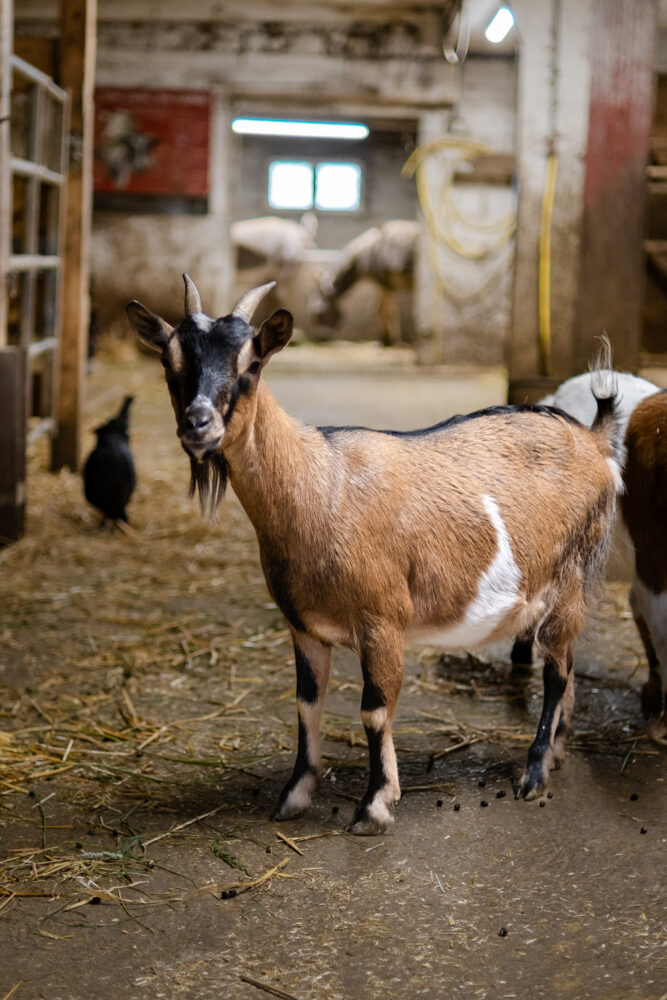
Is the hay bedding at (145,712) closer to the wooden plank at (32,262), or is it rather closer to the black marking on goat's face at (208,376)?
the black marking on goat's face at (208,376)

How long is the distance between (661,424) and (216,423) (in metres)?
1.60

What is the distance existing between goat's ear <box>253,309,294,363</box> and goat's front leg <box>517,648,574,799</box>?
4.23 ft

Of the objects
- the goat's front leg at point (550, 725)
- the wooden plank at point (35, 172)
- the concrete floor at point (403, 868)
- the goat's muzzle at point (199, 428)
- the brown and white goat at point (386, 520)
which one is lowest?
the concrete floor at point (403, 868)

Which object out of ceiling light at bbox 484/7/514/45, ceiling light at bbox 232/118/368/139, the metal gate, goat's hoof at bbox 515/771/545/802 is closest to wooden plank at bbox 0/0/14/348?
the metal gate

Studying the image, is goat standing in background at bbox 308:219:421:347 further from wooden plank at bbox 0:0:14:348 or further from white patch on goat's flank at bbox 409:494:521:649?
white patch on goat's flank at bbox 409:494:521:649

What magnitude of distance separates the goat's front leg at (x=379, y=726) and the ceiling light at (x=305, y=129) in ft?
60.0

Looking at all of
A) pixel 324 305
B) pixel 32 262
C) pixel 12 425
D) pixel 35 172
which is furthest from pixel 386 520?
pixel 324 305

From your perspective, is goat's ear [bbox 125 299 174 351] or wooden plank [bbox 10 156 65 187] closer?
goat's ear [bbox 125 299 174 351]

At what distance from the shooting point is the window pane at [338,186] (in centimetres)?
2069

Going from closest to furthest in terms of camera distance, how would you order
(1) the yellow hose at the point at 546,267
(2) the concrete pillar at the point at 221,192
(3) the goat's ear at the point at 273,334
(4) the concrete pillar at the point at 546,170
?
(3) the goat's ear at the point at 273,334 → (4) the concrete pillar at the point at 546,170 → (1) the yellow hose at the point at 546,267 → (2) the concrete pillar at the point at 221,192

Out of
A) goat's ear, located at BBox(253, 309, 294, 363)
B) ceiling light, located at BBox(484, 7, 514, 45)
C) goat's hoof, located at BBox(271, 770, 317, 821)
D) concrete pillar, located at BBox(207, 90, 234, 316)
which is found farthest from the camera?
concrete pillar, located at BBox(207, 90, 234, 316)

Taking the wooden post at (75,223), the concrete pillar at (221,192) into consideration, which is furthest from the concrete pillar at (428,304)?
the wooden post at (75,223)

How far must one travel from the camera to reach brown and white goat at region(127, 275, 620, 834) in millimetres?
2689

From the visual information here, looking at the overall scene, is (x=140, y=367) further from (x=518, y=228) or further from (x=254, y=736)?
(x=254, y=736)
